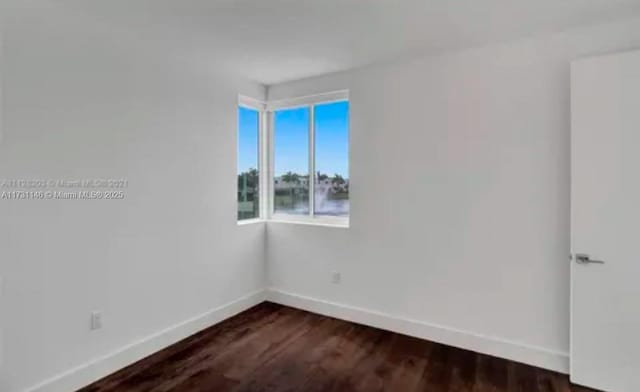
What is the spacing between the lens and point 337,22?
2.38 meters

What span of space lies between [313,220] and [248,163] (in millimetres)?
983

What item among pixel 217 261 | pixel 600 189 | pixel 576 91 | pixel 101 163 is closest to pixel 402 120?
pixel 576 91

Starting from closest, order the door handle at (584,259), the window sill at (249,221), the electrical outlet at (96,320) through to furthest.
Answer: the door handle at (584,259) < the electrical outlet at (96,320) < the window sill at (249,221)

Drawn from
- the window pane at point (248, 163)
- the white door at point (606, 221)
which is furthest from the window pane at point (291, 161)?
the white door at point (606, 221)

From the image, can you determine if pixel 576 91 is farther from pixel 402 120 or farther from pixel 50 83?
pixel 50 83

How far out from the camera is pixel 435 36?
2.62 meters

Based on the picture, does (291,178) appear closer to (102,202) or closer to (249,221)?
(249,221)

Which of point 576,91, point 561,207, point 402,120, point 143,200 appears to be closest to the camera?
point 576,91

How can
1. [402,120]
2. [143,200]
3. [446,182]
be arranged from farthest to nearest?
[402,120]
[446,182]
[143,200]

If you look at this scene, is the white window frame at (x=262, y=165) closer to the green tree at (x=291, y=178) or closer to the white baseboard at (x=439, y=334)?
the green tree at (x=291, y=178)

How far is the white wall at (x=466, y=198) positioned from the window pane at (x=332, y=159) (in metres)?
0.20

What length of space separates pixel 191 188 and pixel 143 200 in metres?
0.49

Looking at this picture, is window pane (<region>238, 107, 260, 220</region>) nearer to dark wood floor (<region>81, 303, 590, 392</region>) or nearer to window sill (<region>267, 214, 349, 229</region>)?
window sill (<region>267, 214, 349, 229</region>)

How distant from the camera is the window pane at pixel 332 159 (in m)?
3.64
